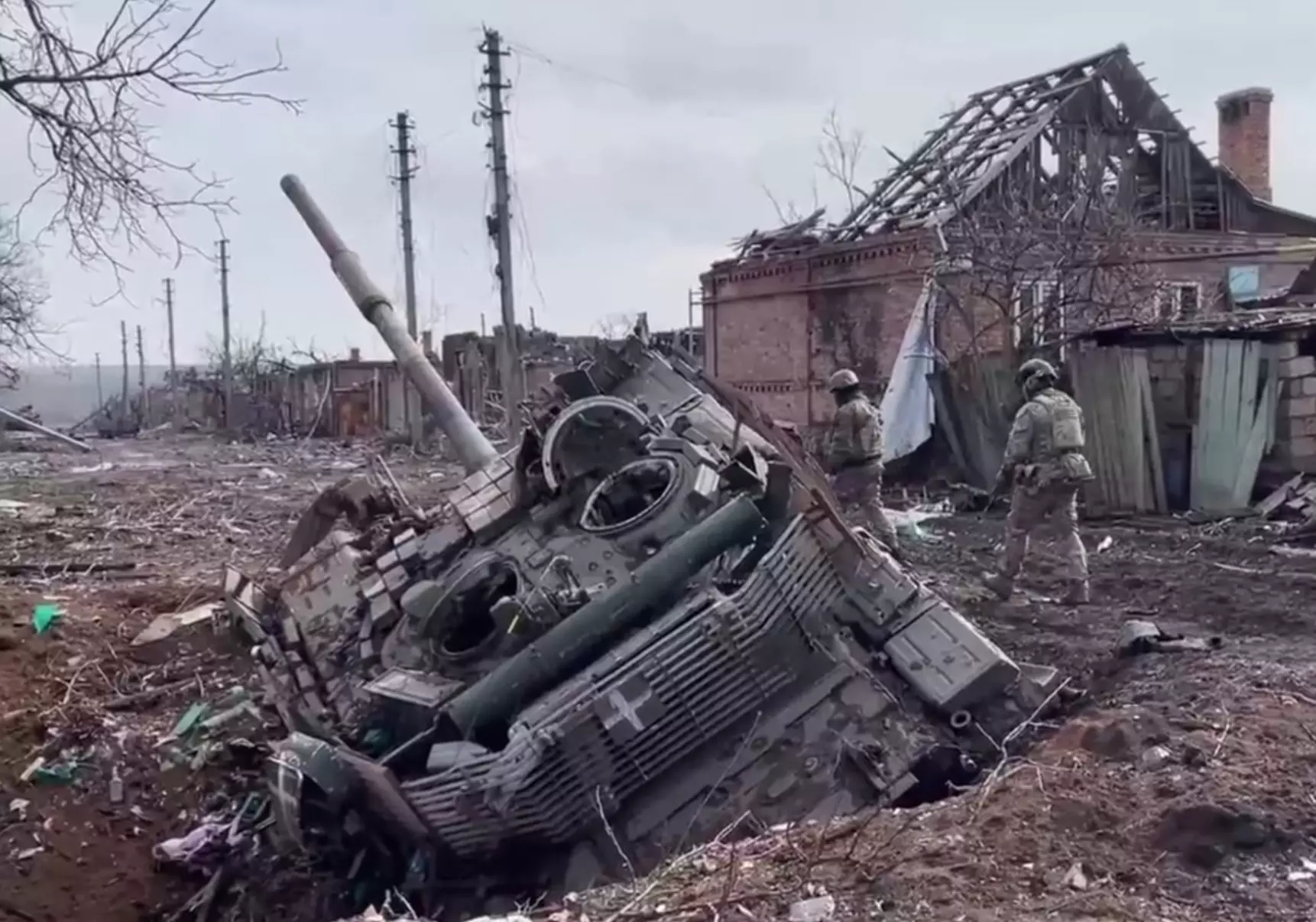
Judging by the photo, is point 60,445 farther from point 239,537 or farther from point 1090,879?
point 1090,879

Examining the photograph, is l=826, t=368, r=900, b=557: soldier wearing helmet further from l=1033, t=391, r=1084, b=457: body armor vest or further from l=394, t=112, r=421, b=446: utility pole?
l=394, t=112, r=421, b=446: utility pole

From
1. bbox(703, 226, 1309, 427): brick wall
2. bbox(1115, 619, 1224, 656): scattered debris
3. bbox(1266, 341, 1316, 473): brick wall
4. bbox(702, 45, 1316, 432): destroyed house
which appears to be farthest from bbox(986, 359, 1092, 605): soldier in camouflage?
bbox(703, 226, 1309, 427): brick wall

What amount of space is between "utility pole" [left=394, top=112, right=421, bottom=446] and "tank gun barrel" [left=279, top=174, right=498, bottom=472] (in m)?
17.1

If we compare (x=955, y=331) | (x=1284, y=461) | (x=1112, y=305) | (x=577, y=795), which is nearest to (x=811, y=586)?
(x=577, y=795)

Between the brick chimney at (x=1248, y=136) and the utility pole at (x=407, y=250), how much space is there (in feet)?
55.3

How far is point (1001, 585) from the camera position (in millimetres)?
8578

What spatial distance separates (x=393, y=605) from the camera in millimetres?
6121

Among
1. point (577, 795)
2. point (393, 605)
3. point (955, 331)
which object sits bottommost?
point (577, 795)

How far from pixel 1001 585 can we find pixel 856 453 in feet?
5.74

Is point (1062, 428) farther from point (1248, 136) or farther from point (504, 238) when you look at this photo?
point (1248, 136)

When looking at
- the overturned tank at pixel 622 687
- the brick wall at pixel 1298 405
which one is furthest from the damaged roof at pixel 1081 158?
the overturned tank at pixel 622 687

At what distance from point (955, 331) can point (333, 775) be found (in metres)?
14.1

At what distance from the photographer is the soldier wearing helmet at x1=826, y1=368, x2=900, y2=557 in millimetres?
9836

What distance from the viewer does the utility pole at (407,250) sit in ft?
91.8
